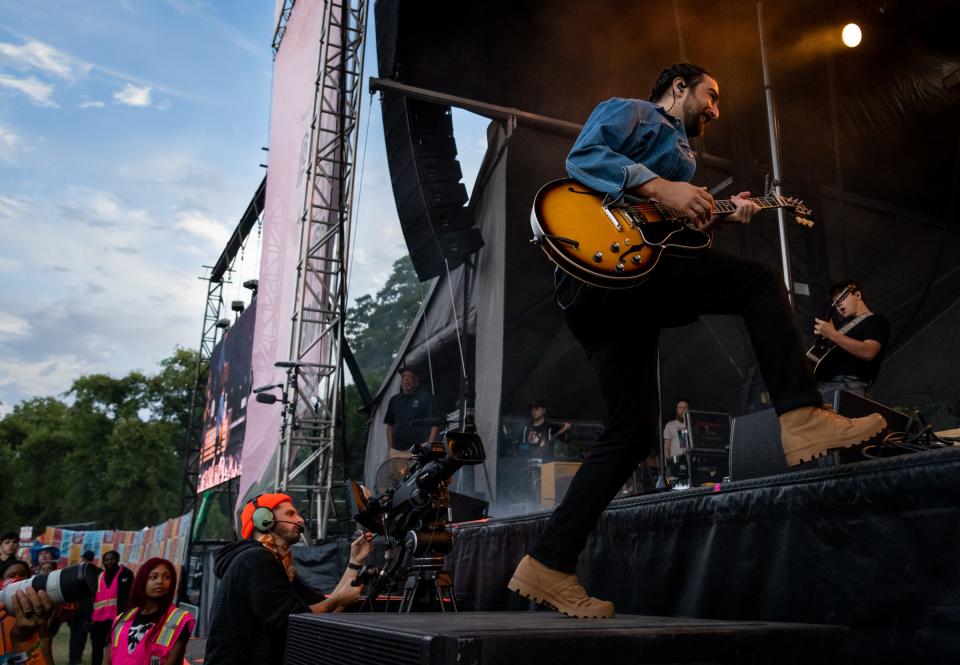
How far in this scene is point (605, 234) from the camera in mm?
1943

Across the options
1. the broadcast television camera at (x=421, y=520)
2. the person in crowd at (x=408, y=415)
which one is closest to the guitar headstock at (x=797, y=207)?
the broadcast television camera at (x=421, y=520)

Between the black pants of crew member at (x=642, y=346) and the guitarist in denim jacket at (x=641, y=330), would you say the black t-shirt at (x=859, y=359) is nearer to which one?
the guitarist in denim jacket at (x=641, y=330)

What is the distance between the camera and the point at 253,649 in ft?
9.19

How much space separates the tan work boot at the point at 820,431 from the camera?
1.81 m

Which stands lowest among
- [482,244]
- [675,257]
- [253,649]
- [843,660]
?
[253,649]

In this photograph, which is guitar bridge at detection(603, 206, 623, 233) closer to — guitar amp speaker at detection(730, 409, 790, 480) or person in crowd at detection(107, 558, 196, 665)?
guitar amp speaker at detection(730, 409, 790, 480)

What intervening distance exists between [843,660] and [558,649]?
25.5 inches

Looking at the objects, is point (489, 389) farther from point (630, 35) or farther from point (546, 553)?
point (546, 553)

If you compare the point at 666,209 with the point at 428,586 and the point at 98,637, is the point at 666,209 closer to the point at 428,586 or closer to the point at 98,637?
the point at 428,586

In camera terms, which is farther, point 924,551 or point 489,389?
point 489,389

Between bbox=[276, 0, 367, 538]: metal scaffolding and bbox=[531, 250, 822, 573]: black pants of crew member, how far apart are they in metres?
7.11

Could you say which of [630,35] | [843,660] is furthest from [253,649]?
[630,35]

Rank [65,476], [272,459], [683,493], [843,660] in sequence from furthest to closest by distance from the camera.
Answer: [65,476] → [272,459] → [683,493] → [843,660]

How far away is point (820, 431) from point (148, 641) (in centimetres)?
326
